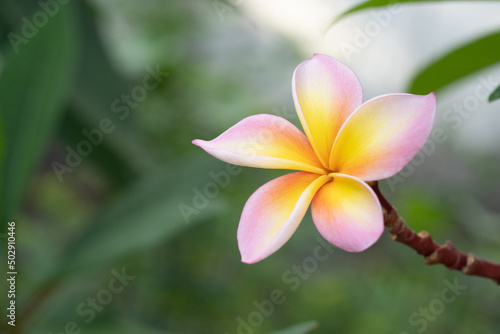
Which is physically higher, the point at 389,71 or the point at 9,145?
the point at 9,145

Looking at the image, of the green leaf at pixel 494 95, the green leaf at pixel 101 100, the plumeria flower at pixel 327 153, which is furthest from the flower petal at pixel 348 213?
the green leaf at pixel 101 100

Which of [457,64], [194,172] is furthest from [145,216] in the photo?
A: [457,64]

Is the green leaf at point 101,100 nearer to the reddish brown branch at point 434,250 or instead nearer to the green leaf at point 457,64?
the green leaf at point 457,64

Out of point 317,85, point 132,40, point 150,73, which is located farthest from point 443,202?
point 317,85

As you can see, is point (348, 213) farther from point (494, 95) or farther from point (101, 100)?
point (101, 100)

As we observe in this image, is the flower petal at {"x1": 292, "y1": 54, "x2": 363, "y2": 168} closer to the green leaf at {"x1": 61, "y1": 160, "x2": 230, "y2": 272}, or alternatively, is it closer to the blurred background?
the blurred background

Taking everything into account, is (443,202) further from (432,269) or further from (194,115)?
(194,115)

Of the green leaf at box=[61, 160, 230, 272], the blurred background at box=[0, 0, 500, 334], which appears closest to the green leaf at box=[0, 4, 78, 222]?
the blurred background at box=[0, 0, 500, 334]
